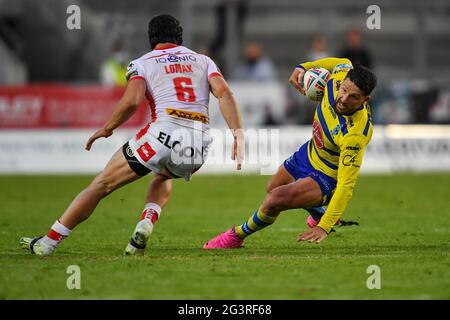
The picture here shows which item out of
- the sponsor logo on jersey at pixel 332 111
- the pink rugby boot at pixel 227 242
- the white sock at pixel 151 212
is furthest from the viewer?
the pink rugby boot at pixel 227 242

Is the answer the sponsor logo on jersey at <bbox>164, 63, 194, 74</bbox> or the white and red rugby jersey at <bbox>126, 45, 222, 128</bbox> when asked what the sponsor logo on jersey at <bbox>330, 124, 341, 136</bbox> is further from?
the sponsor logo on jersey at <bbox>164, 63, 194, 74</bbox>

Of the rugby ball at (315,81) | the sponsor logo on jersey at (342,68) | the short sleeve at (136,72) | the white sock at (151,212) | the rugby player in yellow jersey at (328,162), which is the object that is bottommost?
the white sock at (151,212)

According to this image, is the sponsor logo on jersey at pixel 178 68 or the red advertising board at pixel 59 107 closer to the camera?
the sponsor logo on jersey at pixel 178 68

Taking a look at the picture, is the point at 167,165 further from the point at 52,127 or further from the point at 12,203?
the point at 52,127

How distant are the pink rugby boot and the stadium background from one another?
4266 millimetres

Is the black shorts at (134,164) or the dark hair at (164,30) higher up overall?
the dark hair at (164,30)

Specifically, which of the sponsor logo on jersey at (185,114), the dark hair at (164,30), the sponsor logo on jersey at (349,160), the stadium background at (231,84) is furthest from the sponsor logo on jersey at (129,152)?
the stadium background at (231,84)

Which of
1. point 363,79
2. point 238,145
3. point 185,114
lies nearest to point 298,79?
point 363,79

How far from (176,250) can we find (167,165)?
1.17 m

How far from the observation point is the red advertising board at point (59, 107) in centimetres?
2056

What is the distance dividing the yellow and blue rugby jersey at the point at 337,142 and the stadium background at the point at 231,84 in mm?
4516

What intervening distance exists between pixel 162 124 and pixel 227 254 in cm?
146

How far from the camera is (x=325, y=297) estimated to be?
696 cm

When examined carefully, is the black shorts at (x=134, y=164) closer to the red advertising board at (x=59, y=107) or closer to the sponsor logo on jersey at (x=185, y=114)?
the sponsor logo on jersey at (x=185, y=114)
